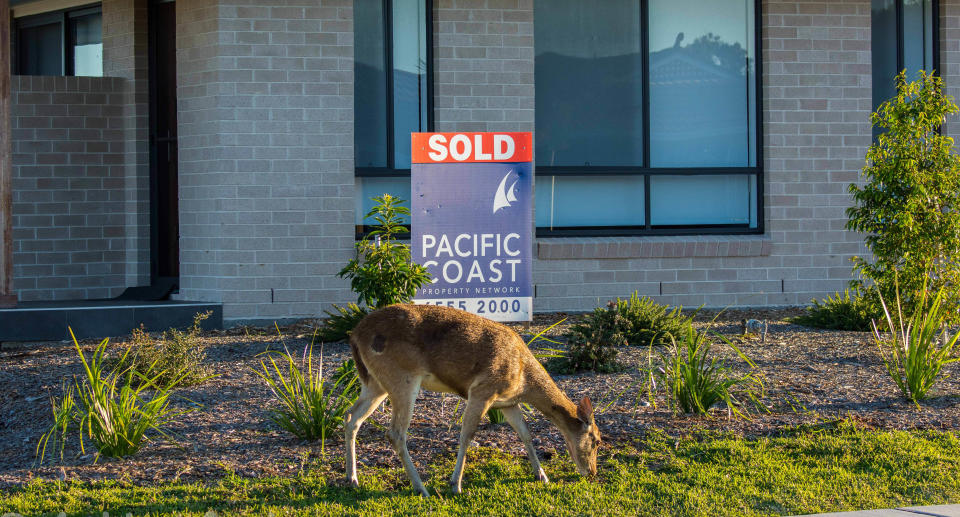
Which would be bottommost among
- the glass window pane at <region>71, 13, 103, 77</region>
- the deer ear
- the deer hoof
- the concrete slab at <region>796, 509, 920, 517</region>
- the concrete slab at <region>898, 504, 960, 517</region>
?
the concrete slab at <region>898, 504, 960, 517</region>

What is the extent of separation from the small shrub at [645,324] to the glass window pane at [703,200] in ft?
9.69

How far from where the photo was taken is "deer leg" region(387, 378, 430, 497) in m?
5.63

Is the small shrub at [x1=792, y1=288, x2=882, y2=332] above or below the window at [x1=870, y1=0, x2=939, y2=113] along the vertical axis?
below

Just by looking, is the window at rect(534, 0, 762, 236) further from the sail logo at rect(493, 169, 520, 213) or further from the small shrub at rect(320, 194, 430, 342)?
the small shrub at rect(320, 194, 430, 342)

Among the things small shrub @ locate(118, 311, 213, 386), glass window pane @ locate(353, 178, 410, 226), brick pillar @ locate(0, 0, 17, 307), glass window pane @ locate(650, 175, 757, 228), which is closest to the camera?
small shrub @ locate(118, 311, 213, 386)

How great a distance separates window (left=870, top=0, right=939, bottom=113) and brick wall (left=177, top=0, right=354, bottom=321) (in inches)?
265

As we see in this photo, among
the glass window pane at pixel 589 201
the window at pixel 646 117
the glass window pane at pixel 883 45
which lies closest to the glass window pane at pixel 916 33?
the glass window pane at pixel 883 45

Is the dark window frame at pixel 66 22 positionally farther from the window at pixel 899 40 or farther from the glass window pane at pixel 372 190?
the window at pixel 899 40

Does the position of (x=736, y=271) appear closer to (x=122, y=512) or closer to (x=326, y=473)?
(x=326, y=473)

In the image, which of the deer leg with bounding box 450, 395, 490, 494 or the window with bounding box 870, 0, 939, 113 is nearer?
the deer leg with bounding box 450, 395, 490, 494

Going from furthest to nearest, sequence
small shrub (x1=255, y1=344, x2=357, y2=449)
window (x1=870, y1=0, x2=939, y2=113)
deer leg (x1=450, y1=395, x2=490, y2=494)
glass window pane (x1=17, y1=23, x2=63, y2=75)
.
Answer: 1. glass window pane (x1=17, y1=23, x2=63, y2=75)
2. window (x1=870, y1=0, x2=939, y2=113)
3. small shrub (x1=255, y1=344, x2=357, y2=449)
4. deer leg (x1=450, y1=395, x2=490, y2=494)

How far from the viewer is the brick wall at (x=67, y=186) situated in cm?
1282

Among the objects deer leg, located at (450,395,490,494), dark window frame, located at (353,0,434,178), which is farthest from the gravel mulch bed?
dark window frame, located at (353,0,434,178)

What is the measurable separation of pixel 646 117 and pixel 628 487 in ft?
24.2
